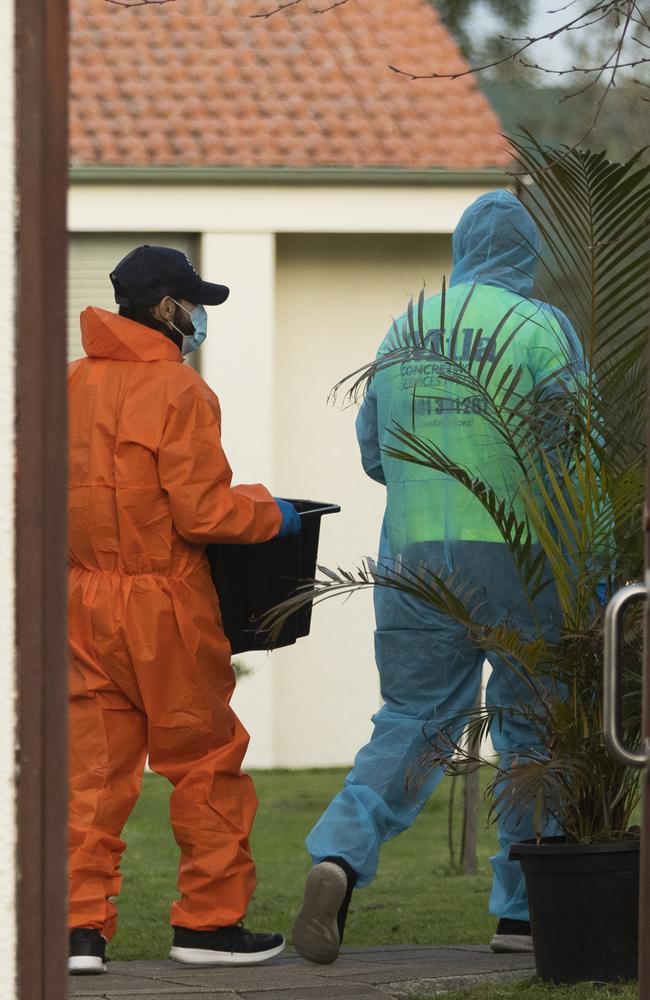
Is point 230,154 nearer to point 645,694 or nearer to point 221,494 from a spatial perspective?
point 221,494

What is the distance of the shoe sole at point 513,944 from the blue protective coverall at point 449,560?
6 cm

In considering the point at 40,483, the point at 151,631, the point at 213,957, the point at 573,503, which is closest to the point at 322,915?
the point at 213,957

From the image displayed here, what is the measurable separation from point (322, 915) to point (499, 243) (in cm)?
194

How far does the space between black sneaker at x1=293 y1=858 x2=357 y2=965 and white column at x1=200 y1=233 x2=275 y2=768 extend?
22.0 feet

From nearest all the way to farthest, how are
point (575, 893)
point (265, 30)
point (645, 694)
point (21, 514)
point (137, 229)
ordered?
1. point (21, 514)
2. point (645, 694)
3. point (575, 893)
4. point (137, 229)
5. point (265, 30)

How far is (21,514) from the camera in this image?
2.12 metres

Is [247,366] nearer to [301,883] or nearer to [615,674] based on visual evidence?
[301,883]

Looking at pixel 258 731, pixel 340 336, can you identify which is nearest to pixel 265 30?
pixel 340 336

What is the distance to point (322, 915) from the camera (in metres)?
4.68

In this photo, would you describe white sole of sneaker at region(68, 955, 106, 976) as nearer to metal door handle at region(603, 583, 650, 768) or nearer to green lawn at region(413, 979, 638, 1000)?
green lawn at region(413, 979, 638, 1000)

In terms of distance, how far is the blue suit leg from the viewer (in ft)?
15.8

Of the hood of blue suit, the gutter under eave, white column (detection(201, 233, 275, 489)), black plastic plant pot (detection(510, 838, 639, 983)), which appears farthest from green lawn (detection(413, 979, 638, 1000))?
the gutter under eave

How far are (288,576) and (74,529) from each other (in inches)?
23.8

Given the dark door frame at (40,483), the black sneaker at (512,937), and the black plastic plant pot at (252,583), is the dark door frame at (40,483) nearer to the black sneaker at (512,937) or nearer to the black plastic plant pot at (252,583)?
the black plastic plant pot at (252,583)
